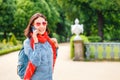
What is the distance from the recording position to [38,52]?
4.54 metres

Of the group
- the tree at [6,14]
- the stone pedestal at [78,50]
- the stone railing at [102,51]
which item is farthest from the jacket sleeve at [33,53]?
the tree at [6,14]

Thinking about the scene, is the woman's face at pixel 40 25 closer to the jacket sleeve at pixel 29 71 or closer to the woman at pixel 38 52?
the woman at pixel 38 52

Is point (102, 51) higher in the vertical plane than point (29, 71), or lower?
lower

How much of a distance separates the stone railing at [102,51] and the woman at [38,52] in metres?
14.4

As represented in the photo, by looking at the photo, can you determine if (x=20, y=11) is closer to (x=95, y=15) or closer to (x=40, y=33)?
(x=95, y=15)

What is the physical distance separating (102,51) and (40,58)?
49.1 ft

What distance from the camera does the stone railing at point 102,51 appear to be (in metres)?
19.2

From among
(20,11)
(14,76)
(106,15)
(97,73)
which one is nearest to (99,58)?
(97,73)

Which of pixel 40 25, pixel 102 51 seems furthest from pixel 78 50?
pixel 40 25

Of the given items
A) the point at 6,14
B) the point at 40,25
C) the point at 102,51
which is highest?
the point at 6,14

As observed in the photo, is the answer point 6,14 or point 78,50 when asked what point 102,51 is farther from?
point 6,14

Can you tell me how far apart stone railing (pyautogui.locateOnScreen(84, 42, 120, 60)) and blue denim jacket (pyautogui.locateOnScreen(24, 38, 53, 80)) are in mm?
14431

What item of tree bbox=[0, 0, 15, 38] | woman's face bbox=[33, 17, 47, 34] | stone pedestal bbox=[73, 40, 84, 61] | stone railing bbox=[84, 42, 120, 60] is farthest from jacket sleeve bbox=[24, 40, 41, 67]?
tree bbox=[0, 0, 15, 38]

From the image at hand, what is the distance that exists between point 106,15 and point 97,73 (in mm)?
24817
